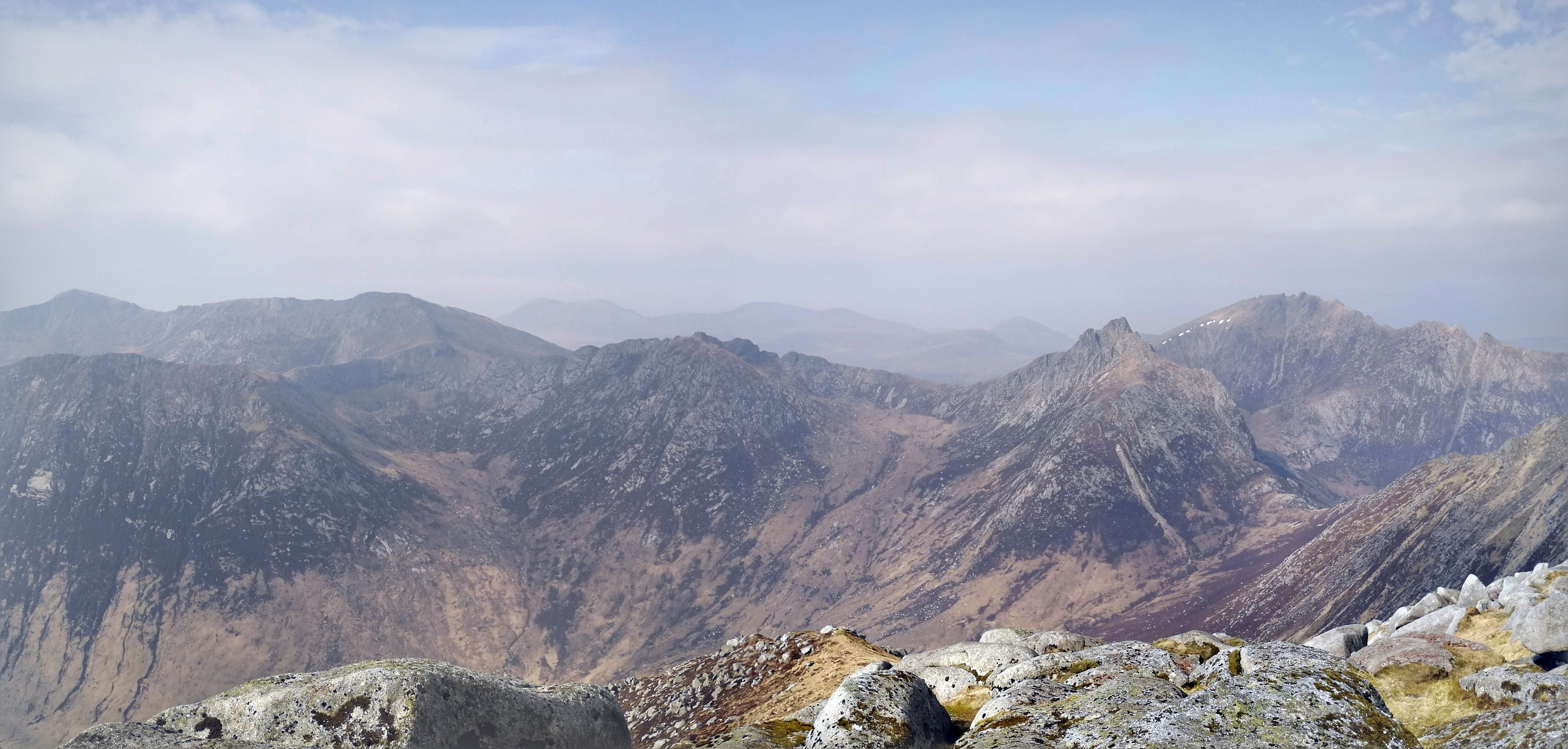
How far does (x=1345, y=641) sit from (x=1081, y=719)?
3541 cm

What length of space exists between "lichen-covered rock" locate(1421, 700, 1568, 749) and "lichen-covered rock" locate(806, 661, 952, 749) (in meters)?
14.6

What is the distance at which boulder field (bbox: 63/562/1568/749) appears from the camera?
59.3 feet

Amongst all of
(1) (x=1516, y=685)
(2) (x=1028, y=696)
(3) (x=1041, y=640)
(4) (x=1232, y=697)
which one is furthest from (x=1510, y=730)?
(3) (x=1041, y=640)

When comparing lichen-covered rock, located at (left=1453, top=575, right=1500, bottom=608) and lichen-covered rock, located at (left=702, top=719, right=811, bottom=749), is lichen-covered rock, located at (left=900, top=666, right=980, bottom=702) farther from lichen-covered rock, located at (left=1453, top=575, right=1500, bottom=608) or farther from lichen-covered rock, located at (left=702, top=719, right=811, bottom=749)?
lichen-covered rock, located at (left=1453, top=575, right=1500, bottom=608)

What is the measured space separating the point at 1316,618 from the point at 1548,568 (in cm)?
15476

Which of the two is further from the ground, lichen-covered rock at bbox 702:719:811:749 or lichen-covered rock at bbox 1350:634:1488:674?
lichen-covered rock at bbox 702:719:811:749

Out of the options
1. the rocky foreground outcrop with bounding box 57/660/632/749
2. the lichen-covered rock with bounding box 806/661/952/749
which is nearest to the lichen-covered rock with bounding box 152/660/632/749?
the rocky foreground outcrop with bounding box 57/660/632/749

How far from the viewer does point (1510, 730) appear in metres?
22.2

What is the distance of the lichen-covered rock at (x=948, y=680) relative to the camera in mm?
36594

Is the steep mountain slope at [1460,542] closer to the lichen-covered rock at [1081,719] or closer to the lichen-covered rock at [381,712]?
the lichen-covered rock at [1081,719]

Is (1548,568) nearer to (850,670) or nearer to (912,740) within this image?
(850,670)

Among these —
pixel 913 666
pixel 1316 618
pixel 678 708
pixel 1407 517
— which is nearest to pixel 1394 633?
pixel 913 666

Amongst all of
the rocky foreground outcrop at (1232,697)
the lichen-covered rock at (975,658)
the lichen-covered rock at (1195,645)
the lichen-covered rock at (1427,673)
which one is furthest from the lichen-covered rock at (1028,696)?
the lichen-covered rock at (975,658)

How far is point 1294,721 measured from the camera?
17391mm
